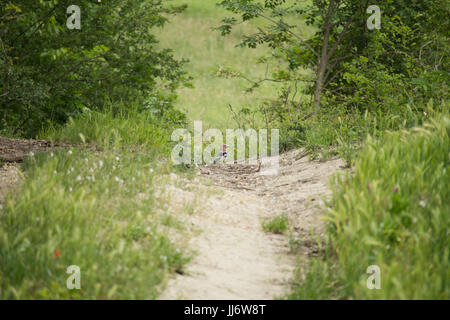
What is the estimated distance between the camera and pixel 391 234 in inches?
135

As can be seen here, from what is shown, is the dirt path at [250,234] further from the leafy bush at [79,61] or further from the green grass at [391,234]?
the leafy bush at [79,61]

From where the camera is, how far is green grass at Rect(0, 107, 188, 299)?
117 inches

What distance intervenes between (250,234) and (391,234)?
1433mm

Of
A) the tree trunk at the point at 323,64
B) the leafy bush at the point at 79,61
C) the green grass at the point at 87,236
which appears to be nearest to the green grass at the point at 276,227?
the green grass at the point at 87,236

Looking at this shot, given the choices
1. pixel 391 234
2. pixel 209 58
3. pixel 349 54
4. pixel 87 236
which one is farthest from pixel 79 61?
pixel 209 58

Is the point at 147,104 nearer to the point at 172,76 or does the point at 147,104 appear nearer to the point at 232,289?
the point at 172,76

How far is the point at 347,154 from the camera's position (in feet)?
18.8

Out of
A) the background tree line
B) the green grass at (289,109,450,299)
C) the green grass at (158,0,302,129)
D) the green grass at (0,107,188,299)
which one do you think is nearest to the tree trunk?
the background tree line

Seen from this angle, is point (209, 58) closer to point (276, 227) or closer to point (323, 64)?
point (323, 64)

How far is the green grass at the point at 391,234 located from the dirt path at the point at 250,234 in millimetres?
278

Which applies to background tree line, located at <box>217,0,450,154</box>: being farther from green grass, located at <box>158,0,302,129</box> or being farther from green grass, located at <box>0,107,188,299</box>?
green grass, located at <box>158,0,302,129</box>
